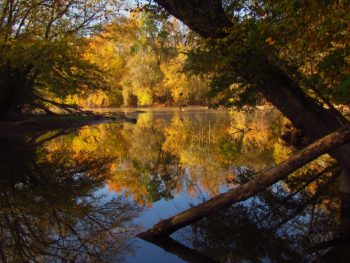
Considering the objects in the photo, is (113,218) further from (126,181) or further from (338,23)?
(338,23)

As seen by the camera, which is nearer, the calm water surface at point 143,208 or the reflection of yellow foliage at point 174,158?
the calm water surface at point 143,208

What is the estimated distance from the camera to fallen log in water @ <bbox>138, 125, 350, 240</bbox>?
6070 mm

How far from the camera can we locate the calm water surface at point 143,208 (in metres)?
5.84

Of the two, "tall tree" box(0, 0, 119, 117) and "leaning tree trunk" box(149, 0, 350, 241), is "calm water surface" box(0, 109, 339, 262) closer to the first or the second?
"leaning tree trunk" box(149, 0, 350, 241)

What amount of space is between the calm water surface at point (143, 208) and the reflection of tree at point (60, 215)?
16 mm

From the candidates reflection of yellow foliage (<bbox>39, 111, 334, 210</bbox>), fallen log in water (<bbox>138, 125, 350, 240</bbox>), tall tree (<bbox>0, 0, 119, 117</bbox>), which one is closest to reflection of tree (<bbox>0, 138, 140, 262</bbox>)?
fallen log in water (<bbox>138, 125, 350, 240</bbox>)

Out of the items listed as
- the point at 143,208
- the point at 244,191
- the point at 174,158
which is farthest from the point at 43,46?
the point at 244,191

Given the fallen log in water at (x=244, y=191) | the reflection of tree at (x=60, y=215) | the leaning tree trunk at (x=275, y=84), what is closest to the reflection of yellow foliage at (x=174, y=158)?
the reflection of tree at (x=60, y=215)

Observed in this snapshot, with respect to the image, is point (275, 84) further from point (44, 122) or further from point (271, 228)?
point (44, 122)

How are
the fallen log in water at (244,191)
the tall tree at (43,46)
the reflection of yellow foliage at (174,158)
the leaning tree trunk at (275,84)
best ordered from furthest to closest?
the tall tree at (43,46), the reflection of yellow foliage at (174,158), the leaning tree trunk at (275,84), the fallen log in water at (244,191)

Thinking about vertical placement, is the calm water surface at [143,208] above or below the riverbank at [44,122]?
below

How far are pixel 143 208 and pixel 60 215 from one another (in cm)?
160

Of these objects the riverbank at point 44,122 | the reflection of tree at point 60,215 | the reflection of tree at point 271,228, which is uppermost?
the riverbank at point 44,122

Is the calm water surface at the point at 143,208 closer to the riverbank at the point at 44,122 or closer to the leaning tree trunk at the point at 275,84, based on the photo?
the leaning tree trunk at the point at 275,84
